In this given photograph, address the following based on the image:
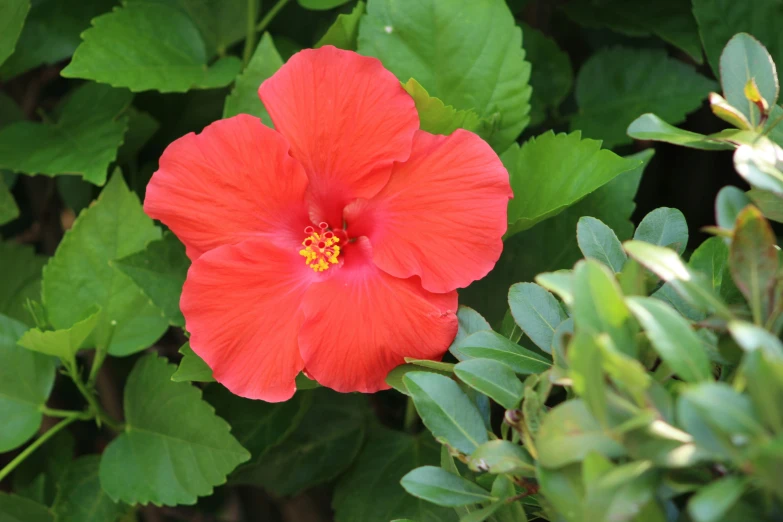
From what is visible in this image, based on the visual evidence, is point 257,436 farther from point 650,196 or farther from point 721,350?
point 650,196

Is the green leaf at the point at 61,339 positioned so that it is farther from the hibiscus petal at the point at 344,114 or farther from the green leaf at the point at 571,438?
the green leaf at the point at 571,438

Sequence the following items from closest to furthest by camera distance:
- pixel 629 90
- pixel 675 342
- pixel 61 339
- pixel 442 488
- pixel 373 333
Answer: pixel 675 342
pixel 442 488
pixel 373 333
pixel 61 339
pixel 629 90

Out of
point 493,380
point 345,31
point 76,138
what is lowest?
point 76,138

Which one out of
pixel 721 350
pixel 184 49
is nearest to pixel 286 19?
pixel 184 49

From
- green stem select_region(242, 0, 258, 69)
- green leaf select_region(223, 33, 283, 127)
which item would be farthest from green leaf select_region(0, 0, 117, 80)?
green leaf select_region(223, 33, 283, 127)

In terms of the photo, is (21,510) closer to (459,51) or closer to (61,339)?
(61,339)

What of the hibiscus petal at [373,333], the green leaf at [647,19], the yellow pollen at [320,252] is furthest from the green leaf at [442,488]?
the green leaf at [647,19]

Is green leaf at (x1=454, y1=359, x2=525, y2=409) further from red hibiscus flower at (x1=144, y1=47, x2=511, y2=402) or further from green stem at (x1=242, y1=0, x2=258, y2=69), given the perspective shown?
green stem at (x1=242, y1=0, x2=258, y2=69)

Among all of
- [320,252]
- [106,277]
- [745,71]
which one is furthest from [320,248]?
[745,71]

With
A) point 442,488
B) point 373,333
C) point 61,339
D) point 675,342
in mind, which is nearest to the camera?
point 675,342
